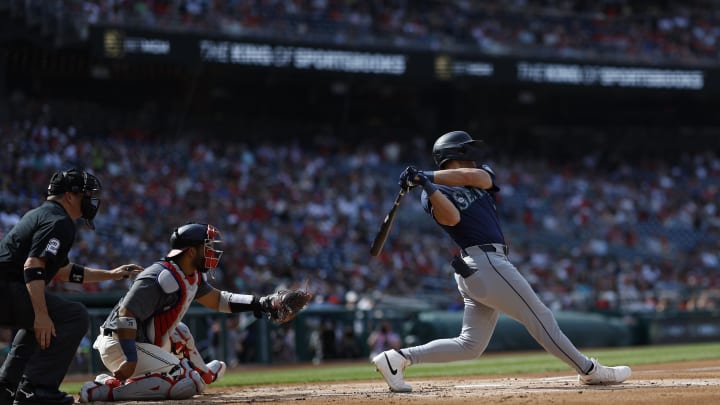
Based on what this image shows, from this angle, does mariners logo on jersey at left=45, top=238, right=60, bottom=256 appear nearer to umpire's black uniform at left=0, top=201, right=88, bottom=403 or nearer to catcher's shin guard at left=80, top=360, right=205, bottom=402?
umpire's black uniform at left=0, top=201, right=88, bottom=403

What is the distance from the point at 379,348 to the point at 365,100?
44.1ft

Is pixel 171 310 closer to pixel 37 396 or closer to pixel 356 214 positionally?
pixel 37 396

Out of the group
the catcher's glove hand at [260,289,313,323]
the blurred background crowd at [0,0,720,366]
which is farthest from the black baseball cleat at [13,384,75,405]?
the blurred background crowd at [0,0,720,366]

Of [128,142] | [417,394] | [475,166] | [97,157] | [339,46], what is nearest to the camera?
[417,394]

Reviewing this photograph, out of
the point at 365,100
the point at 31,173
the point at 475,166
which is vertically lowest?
the point at 475,166

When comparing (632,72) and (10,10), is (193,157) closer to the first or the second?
(10,10)

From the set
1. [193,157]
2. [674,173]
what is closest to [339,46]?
[193,157]

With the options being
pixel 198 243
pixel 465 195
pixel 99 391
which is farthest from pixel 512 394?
pixel 99 391

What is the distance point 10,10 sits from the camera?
872 inches

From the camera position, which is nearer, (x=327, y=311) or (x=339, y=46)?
(x=327, y=311)

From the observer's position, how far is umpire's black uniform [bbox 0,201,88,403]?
20.3ft

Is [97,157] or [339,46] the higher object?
[339,46]

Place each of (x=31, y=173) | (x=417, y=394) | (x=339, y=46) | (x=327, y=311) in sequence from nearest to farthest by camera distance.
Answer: (x=417, y=394) < (x=327, y=311) < (x=31, y=173) < (x=339, y=46)

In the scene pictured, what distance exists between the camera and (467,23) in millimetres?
28250
